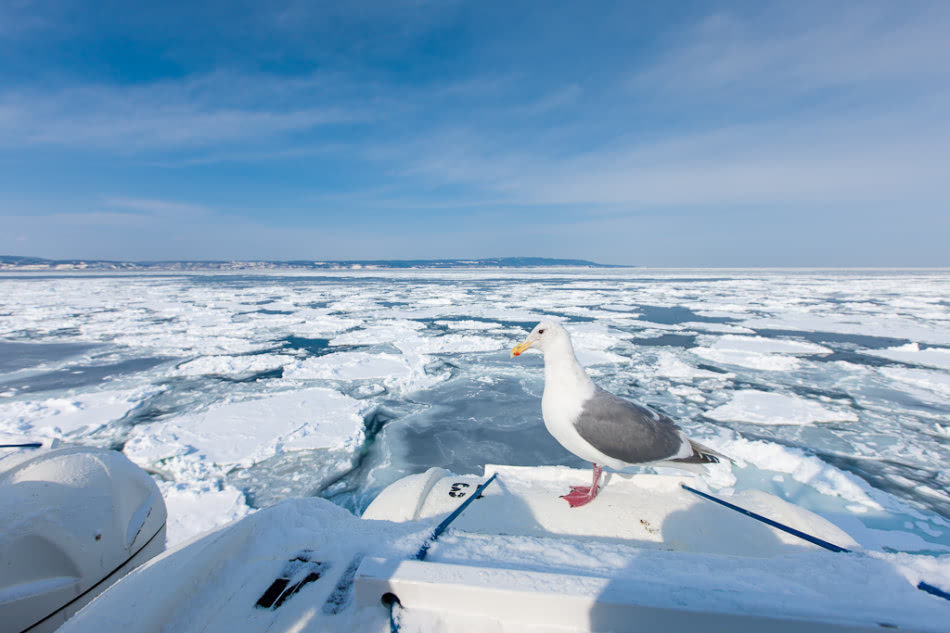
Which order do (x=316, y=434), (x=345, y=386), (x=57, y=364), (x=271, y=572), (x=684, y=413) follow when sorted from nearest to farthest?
(x=271, y=572) → (x=316, y=434) → (x=684, y=413) → (x=345, y=386) → (x=57, y=364)

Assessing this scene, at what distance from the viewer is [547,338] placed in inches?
106

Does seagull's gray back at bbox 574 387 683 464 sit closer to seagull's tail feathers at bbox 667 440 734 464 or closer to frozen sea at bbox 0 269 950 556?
seagull's tail feathers at bbox 667 440 734 464

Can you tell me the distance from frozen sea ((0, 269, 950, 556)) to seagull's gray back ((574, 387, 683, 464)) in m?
1.55

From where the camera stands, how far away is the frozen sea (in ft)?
11.2

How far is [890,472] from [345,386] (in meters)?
6.19

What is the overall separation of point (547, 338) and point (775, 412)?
4.05 m

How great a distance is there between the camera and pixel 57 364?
23.8ft

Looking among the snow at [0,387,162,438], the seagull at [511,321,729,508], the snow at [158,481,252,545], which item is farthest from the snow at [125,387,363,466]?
the seagull at [511,321,729,508]

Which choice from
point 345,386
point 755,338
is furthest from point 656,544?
point 755,338

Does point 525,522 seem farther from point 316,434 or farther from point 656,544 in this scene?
point 316,434

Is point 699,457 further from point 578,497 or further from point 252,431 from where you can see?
point 252,431

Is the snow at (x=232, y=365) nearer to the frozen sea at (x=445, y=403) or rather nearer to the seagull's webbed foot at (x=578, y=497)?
the frozen sea at (x=445, y=403)

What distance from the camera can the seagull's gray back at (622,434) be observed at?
2379 millimetres

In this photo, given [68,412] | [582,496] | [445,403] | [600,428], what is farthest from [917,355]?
[68,412]
